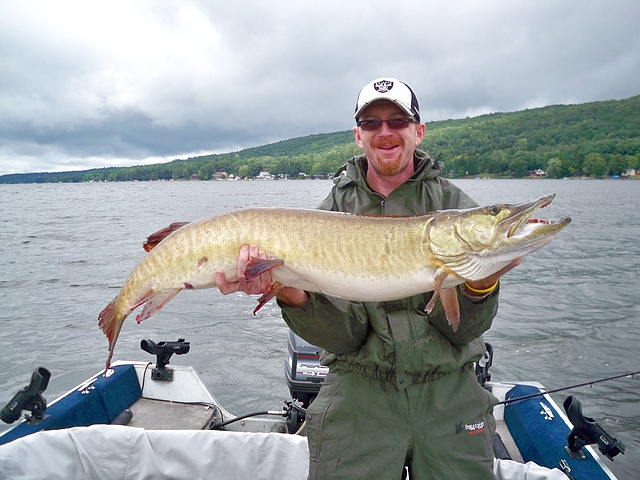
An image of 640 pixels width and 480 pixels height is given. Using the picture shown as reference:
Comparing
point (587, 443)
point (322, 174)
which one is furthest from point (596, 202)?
point (322, 174)

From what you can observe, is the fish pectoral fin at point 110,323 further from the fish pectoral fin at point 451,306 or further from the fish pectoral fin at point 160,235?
the fish pectoral fin at point 451,306

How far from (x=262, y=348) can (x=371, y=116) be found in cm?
623

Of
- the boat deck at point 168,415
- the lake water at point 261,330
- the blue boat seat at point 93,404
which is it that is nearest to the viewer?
the blue boat seat at point 93,404

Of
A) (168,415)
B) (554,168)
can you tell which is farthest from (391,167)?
(554,168)

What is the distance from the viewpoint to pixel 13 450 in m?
2.83

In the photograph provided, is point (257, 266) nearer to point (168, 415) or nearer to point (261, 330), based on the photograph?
point (168, 415)

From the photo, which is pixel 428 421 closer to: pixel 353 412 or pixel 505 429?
pixel 353 412

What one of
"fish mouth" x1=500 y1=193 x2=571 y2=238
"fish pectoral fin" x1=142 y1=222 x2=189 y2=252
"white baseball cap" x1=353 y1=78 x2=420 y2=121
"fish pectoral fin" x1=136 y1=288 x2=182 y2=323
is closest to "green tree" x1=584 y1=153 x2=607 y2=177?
"white baseball cap" x1=353 y1=78 x2=420 y2=121

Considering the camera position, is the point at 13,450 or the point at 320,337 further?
the point at 13,450

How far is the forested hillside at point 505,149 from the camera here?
2746 inches

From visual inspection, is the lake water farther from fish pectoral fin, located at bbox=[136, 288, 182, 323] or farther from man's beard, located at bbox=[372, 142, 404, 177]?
man's beard, located at bbox=[372, 142, 404, 177]

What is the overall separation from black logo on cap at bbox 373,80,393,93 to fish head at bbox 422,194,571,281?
95 cm

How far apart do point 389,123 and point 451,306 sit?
1.24 metres

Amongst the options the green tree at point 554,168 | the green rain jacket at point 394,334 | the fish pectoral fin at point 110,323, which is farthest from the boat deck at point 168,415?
the green tree at point 554,168
